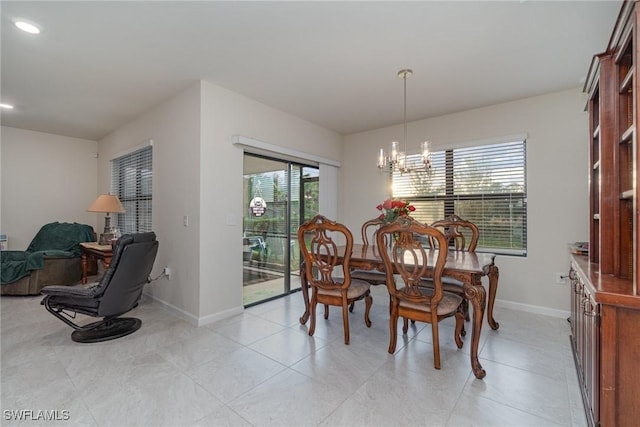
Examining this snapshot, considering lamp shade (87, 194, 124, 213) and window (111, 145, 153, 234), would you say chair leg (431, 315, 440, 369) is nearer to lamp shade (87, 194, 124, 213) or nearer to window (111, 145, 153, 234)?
window (111, 145, 153, 234)

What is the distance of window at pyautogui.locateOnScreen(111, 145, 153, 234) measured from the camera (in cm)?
402

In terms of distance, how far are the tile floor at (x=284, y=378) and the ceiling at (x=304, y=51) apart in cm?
251

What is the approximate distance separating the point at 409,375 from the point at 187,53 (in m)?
3.14

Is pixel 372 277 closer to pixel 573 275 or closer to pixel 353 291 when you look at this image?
pixel 353 291

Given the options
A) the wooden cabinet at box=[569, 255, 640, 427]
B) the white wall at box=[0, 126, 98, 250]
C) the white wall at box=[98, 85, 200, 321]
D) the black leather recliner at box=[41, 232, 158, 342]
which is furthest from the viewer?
the white wall at box=[0, 126, 98, 250]

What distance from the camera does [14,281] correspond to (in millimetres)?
3812

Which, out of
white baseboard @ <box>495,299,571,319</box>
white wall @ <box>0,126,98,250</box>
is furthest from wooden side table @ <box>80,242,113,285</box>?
white baseboard @ <box>495,299,571,319</box>

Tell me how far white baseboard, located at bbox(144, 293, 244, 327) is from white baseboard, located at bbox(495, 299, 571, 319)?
3173 millimetres

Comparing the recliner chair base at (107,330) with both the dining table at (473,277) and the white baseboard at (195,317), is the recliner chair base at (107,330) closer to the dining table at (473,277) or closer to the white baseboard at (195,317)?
the white baseboard at (195,317)

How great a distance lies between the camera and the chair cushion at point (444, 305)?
2.16 meters

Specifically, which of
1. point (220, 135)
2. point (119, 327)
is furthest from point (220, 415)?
point (220, 135)

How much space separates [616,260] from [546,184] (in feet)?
6.63

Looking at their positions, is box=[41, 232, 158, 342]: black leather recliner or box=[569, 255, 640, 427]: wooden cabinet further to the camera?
box=[41, 232, 158, 342]: black leather recliner

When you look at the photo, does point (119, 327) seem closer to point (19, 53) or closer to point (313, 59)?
point (19, 53)
